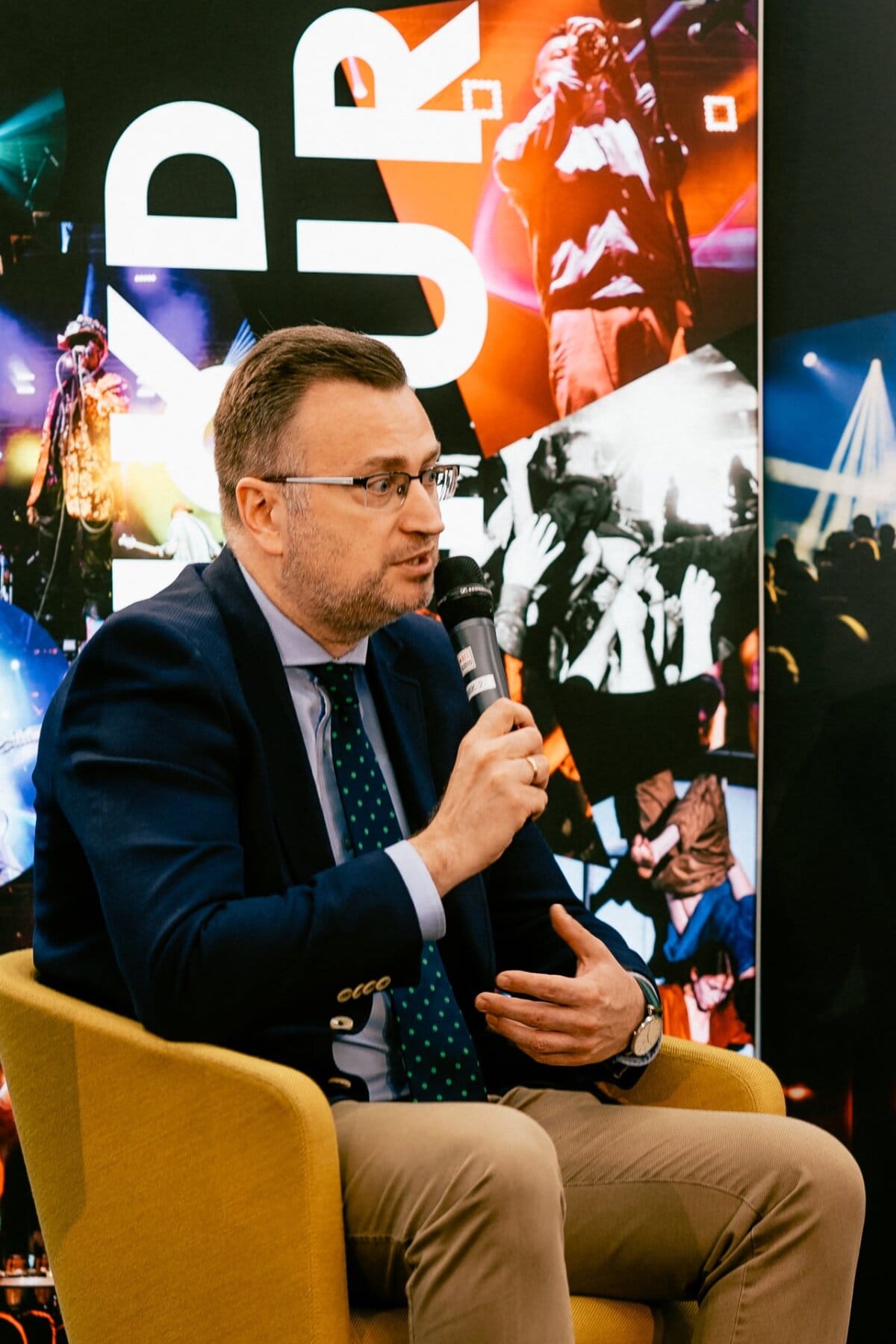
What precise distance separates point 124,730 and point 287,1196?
1.78 feet

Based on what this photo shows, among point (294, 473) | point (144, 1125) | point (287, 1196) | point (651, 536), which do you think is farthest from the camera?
point (651, 536)

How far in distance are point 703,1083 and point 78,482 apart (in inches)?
62.5

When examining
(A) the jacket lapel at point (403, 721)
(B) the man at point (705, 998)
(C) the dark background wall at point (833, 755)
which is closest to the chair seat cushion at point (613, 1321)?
(A) the jacket lapel at point (403, 721)

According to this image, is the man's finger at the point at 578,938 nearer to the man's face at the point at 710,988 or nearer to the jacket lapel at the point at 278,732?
the jacket lapel at the point at 278,732

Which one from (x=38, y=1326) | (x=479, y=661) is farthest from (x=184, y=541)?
(x=38, y=1326)

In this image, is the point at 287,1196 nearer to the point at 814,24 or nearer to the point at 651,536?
the point at 651,536

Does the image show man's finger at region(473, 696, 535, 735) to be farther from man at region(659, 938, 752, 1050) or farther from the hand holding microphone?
man at region(659, 938, 752, 1050)

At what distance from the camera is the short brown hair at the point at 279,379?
1780 millimetres

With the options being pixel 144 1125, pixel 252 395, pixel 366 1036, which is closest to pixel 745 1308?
pixel 366 1036

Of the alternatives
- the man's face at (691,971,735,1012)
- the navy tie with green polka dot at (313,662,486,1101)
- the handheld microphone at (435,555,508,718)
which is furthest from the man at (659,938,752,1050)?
the handheld microphone at (435,555,508,718)

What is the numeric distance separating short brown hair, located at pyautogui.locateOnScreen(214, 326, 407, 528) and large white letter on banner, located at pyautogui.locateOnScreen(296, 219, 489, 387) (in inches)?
32.2

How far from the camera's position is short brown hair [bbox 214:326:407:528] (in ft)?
5.84

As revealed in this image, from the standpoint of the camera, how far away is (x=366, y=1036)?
1.67 meters

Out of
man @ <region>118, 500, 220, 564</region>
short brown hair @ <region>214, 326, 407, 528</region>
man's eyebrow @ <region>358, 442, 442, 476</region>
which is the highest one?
short brown hair @ <region>214, 326, 407, 528</region>
